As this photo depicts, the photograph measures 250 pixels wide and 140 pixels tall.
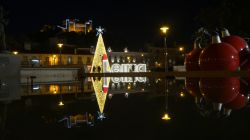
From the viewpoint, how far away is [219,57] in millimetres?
8516

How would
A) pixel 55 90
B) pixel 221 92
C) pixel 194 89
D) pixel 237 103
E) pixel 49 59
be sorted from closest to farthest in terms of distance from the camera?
pixel 237 103
pixel 221 92
pixel 194 89
pixel 55 90
pixel 49 59

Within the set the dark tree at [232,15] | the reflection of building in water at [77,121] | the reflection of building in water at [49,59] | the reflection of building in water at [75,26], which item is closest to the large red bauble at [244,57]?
the reflection of building in water at [77,121]

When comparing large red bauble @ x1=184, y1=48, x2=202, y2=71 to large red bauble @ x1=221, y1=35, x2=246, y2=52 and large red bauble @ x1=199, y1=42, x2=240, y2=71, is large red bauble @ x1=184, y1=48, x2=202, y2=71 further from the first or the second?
large red bauble @ x1=199, y1=42, x2=240, y2=71

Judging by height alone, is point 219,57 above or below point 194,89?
above

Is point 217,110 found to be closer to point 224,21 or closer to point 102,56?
point 224,21

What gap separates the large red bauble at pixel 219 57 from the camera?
27.8 ft

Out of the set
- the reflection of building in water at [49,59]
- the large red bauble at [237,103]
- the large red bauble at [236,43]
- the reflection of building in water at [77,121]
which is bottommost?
the reflection of building in water at [77,121]

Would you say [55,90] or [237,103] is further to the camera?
[55,90]

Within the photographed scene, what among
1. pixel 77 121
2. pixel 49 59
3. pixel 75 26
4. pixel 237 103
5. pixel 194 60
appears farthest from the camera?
pixel 75 26

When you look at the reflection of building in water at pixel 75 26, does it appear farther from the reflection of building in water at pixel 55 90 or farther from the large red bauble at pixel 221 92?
the large red bauble at pixel 221 92

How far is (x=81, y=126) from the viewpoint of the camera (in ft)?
11.4

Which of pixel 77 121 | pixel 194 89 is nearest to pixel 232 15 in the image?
pixel 194 89

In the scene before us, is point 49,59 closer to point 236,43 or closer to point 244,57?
point 236,43

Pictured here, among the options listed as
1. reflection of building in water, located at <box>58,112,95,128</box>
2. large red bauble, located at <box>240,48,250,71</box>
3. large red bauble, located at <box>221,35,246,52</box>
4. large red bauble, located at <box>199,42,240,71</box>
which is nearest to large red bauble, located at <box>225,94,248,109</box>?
reflection of building in water, located at <box>58,112,95,128</box>
